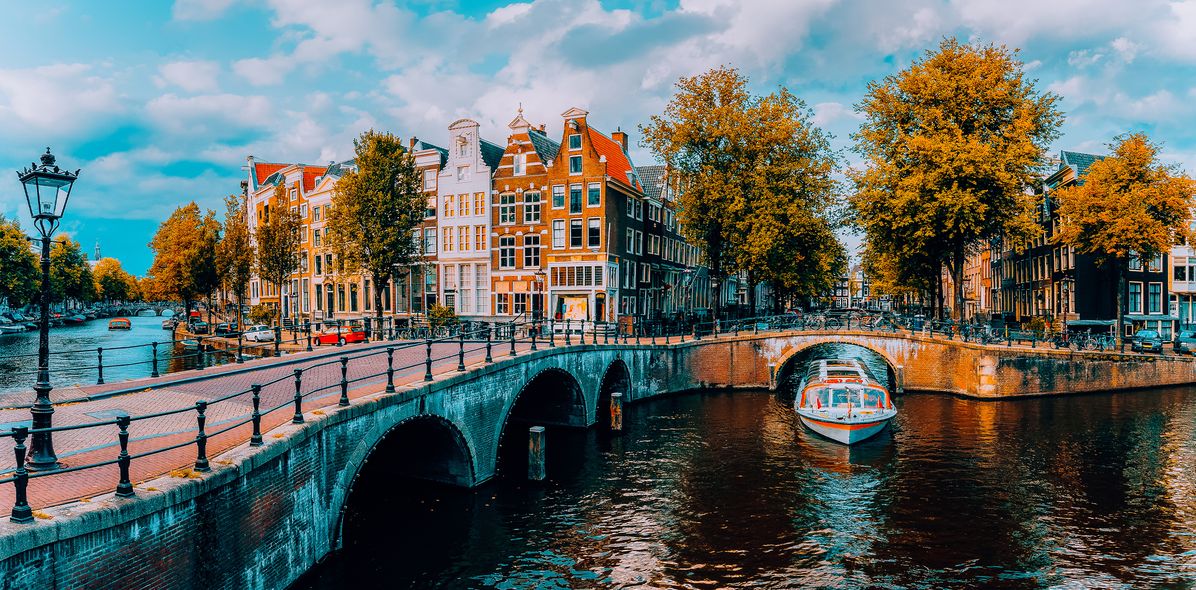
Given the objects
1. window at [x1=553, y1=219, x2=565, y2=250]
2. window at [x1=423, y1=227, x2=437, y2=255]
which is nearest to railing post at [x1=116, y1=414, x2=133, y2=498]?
window at [x1=553, y1=219, x2=565, y2=250]

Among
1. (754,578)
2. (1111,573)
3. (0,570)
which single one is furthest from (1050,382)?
(0,570)

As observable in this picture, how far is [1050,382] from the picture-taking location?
38.6 m

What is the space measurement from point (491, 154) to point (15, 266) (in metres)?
55.6

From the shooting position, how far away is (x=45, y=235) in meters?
10.6

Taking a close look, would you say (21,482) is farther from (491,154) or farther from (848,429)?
(491,154)

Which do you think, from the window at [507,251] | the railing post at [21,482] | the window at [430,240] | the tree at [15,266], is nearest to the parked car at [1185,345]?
the window at [507,251]

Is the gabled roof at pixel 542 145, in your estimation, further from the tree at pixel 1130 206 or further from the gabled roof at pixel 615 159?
the tree at pixel 1130 206

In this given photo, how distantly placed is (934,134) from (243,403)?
135ft

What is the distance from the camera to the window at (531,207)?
164 feet

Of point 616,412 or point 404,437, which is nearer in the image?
point 404,437

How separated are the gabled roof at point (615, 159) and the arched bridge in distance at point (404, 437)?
1482 cm

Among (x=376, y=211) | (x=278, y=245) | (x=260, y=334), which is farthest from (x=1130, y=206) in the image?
(x=278, y=245)

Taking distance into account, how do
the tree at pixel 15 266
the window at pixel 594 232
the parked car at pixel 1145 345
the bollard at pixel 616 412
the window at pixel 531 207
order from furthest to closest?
the tree at pixel 15 266, the window at pixel 531 207, the window at pixel 594 232, the parked car at pixel 1145 345, the bollard at pixel 616 412

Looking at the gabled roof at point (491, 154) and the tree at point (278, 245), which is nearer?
the gabled roof at point (491, 154)
